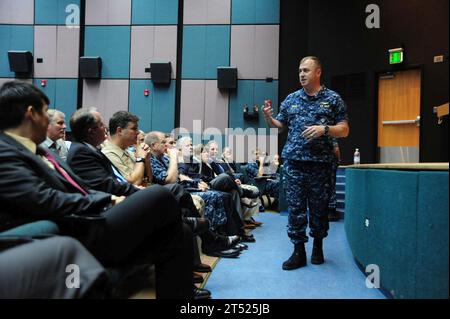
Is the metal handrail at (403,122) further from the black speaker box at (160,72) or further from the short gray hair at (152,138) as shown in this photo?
the short gray hair at (152,138)

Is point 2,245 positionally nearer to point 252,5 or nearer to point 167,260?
point 167,260

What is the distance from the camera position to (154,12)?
21.8 feet

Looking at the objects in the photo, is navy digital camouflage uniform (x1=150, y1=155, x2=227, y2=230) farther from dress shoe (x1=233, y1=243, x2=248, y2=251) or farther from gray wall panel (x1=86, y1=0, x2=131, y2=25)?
gray wall panel (x1=86, y1=0, x2=131, y2=25)

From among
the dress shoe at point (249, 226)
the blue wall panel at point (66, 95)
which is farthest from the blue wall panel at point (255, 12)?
the dress shoe at point (249, 226)

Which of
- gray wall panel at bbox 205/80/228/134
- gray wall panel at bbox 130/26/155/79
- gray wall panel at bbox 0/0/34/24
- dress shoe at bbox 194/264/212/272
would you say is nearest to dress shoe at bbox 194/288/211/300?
dress shoe at bbox 194/264/212/272

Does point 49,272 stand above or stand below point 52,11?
below

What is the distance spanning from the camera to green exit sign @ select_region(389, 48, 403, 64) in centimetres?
505

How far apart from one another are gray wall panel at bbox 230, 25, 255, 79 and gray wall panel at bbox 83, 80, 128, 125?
2092 millimetres

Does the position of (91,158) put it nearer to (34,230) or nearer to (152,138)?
(34,230)

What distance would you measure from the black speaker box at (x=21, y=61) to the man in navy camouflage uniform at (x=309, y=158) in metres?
6.10

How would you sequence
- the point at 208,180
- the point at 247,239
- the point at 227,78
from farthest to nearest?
1. the point at 227,78
2. the point at 208,180
3. the point at 247,239

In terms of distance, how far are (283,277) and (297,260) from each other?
21cm

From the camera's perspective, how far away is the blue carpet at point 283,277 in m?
1.80

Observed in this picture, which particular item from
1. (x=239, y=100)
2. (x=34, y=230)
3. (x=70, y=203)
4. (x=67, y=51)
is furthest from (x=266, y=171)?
(x=34, y=230)
